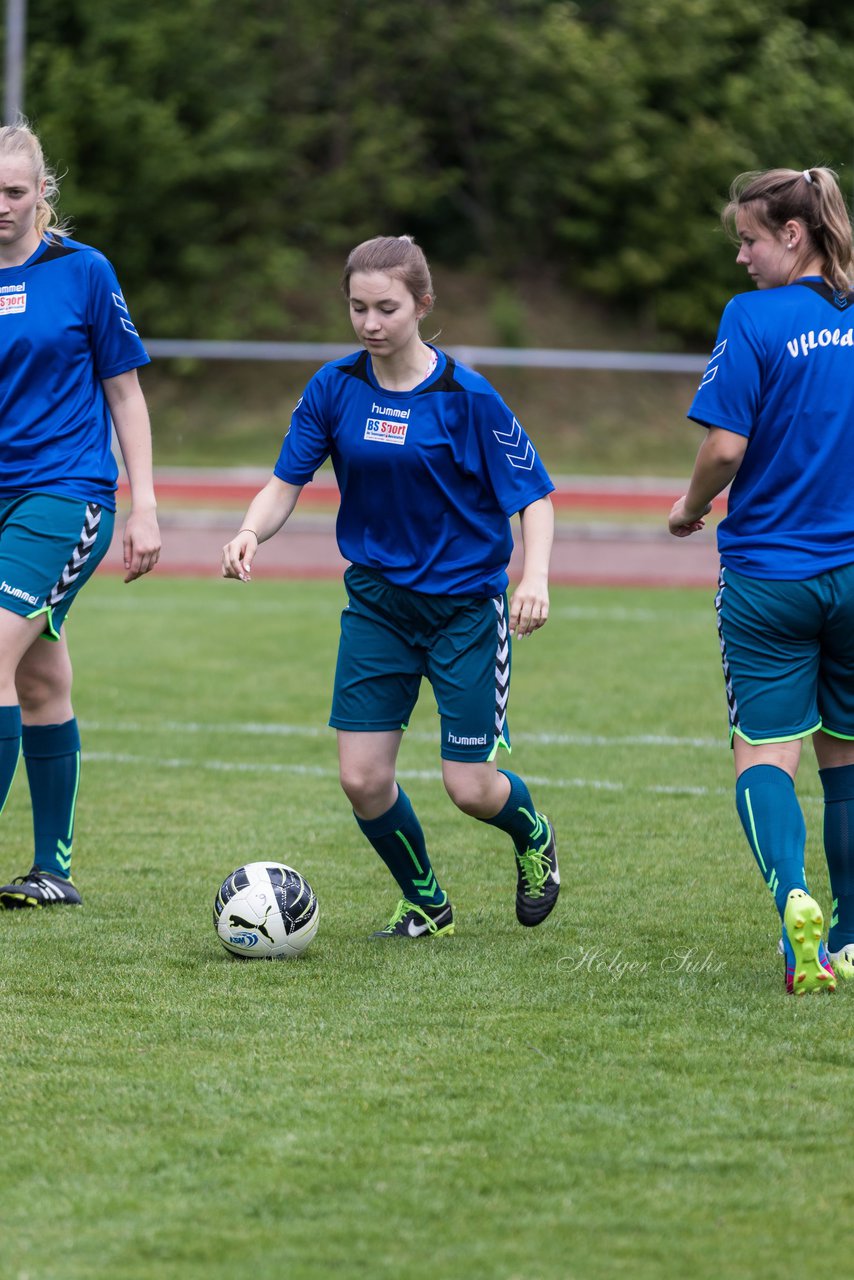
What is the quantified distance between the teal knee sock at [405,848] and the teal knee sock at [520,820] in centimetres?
21

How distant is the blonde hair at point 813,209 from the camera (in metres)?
4.19

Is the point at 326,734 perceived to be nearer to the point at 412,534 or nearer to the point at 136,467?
the point at 136,467

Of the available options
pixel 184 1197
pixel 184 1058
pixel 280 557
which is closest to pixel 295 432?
pixel 184 1058

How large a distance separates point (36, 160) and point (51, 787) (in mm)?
1915

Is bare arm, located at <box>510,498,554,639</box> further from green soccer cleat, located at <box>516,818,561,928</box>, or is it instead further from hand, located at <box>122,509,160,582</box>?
hand, located at <box>122,509,160,582</box>

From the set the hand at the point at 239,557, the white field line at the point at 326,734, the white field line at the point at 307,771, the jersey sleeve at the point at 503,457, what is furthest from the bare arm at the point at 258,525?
the white field line at the point at 326,734

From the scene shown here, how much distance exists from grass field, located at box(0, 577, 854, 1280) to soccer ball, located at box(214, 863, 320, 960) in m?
0.07

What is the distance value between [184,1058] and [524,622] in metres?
1.38

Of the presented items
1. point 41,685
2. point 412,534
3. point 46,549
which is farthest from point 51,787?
point 412,534

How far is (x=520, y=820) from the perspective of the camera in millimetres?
5031

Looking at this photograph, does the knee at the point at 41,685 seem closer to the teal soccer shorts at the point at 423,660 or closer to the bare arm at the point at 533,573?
the teal soccer shorts at the point at 423,660

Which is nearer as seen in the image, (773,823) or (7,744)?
(773,823)

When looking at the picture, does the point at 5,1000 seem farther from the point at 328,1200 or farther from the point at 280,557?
the point at 280,557

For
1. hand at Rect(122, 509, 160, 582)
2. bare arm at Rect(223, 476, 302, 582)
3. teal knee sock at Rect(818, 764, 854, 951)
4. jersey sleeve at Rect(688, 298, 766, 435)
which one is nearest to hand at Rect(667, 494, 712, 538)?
jersey sleeve at Rect(688, 298, 766, 435)
